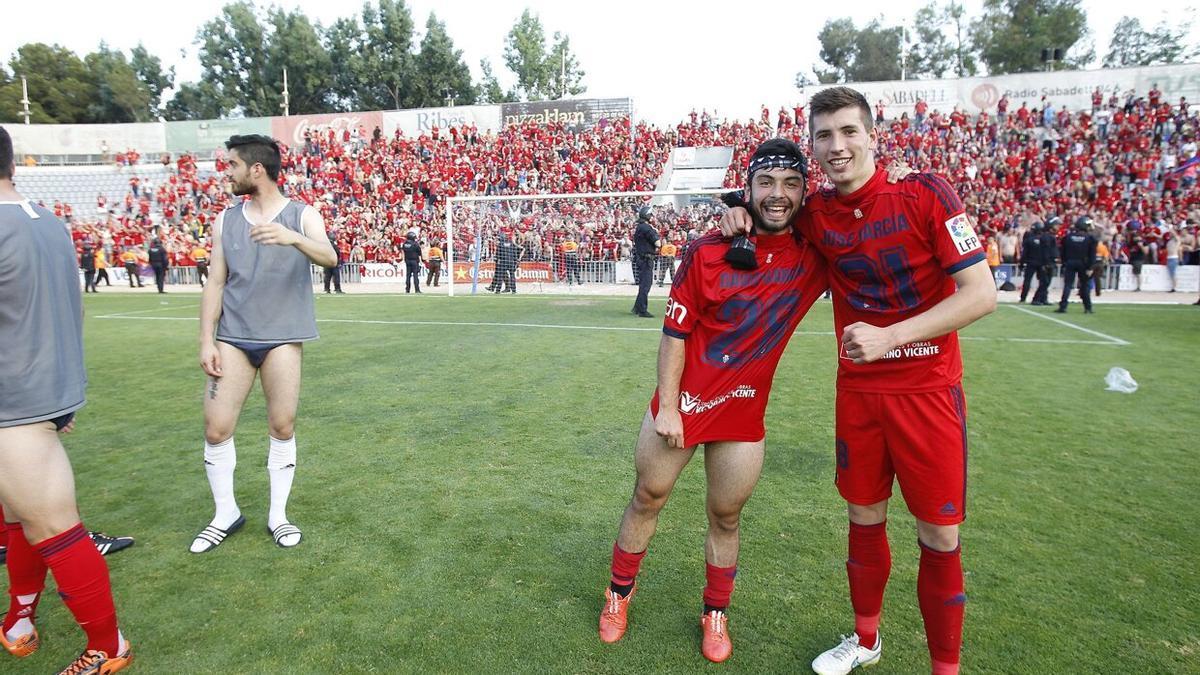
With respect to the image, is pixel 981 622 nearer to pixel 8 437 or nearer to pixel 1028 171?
pixel 8 437

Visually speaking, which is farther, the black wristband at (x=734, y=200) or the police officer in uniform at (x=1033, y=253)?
the police officer in uniform at (x=1033, y=253)

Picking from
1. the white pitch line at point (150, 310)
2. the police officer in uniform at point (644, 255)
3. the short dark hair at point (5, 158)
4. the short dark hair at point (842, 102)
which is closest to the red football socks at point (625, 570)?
the short dark hair at point (842, 102)

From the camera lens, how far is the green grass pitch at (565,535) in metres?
2.96

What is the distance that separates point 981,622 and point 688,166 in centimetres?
3008

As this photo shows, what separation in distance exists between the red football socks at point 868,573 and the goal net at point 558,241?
17.8 meters

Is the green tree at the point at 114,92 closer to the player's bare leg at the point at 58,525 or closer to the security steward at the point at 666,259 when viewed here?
the security steward at the point at 666,259

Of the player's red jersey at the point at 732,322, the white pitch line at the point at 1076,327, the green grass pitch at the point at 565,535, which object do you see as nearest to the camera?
the player's red jersey at the point at 732,322

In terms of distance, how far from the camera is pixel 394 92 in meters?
62.2

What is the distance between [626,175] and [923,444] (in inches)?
1142

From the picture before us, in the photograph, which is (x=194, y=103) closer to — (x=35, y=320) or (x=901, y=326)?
(x=35, y=320)

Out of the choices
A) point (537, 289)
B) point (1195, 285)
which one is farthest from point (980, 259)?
point (1195, 285)

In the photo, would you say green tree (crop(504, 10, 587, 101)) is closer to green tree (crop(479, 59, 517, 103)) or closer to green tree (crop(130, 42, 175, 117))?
green tree (crop(479, 59, 517, 103))

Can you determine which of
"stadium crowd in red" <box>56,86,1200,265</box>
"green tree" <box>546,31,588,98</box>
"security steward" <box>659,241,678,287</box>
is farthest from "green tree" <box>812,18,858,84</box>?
"security steward" <box>659,241,678,287</box>

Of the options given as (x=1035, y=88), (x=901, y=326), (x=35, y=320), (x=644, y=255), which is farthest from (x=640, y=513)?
(x=1035, y=88)
